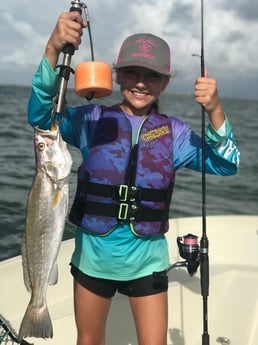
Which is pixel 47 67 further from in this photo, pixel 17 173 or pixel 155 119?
pixel 17 173

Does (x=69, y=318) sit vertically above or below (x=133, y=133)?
below

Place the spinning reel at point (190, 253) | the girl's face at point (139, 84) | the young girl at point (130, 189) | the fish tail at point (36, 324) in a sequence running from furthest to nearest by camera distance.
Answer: the spinning reel at point (190, 253) → the girl's face at point (139, 84) → the young girl at point (130, 189) → the fish tail at point (36, 324)

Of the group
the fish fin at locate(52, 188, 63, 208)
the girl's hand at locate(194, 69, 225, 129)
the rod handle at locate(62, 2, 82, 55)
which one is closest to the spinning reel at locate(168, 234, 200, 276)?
the girl's hand at locate(194, 69, 225, 129)

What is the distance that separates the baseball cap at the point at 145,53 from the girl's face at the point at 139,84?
0.22 feet

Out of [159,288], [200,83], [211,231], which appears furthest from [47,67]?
[211,231]

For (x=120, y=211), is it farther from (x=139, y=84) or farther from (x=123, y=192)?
(x=139, y=84)

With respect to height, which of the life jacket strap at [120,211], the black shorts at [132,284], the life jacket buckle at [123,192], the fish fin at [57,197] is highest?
the life jacket buckle at [123,192]

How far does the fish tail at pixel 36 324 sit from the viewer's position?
104 inches

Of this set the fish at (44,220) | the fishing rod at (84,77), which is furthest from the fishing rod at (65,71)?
the fish at (44,220)

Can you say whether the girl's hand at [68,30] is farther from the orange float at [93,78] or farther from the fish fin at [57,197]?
the fish fin at [57,197]

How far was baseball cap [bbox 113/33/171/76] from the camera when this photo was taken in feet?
9.89

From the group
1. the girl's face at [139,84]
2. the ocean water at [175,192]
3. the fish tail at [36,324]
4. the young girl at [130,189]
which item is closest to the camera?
the fish tail at [36,324]

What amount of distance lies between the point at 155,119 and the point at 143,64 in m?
0.40

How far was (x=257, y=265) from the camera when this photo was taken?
17.5ft
